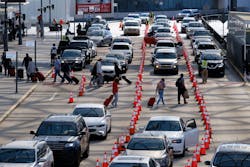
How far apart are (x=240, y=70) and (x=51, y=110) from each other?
17.5 meters

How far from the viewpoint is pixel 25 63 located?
5634cm

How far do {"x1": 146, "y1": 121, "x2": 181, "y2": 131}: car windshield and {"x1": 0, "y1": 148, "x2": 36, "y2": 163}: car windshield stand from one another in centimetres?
693

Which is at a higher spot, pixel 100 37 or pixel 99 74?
pixel 100 37

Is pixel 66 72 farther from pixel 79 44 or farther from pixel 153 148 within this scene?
pixel 153 148

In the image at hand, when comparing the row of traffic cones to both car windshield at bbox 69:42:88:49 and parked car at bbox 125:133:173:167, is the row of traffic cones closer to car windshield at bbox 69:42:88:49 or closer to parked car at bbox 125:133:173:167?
parked car at bbox 125:133:173:167

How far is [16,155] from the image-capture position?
26406 mm

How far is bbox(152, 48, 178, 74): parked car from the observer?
5619 cm

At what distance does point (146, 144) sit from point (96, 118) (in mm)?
6877

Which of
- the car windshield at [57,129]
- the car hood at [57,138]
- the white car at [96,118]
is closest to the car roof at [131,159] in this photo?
the car hood at [57,138]

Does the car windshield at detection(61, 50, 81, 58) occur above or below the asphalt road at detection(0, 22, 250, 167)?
above

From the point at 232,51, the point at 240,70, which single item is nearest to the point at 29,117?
the point at 240,70

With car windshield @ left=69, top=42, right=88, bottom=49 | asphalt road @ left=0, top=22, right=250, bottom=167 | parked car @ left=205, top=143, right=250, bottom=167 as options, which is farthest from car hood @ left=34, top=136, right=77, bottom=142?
car windshield @ left=69, top=42, right=88, bottom=49

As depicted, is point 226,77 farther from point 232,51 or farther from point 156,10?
point 156,10

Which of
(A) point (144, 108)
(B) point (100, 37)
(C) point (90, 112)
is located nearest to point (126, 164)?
(C) point (90, 112)
